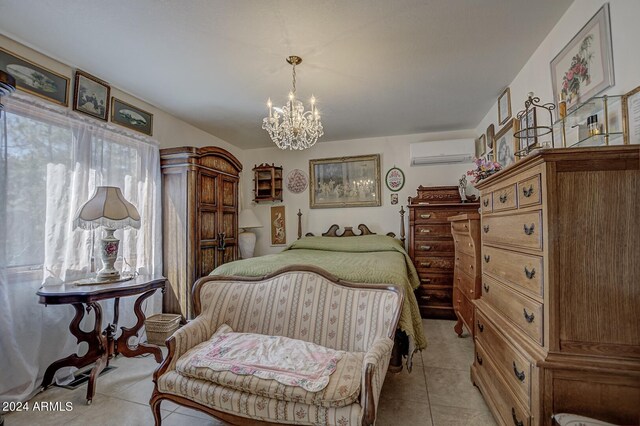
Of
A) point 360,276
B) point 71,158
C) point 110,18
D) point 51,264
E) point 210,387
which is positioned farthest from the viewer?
point 71,158

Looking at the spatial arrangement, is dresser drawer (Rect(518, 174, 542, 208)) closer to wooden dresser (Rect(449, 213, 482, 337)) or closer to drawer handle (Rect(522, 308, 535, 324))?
drawer handle (Rect(522, 308, 535, 324))

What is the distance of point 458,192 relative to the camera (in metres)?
3.74

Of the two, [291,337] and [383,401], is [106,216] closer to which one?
[291,337]

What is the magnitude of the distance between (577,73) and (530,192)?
110 centimetres

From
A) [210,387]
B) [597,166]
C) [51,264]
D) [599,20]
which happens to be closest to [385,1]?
[599,20]

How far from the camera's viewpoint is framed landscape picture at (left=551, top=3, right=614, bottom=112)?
4.68ft

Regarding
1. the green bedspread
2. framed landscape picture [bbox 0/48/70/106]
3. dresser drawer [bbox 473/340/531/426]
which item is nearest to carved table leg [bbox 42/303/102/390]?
the green bedspread

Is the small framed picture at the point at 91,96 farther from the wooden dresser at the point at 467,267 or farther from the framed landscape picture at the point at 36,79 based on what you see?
the wooden dresser at the point at 467,267

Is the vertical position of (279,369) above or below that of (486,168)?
below

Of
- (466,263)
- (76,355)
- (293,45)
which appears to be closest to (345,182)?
(466,263)

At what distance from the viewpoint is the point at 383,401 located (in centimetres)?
184

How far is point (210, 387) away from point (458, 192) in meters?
3.62

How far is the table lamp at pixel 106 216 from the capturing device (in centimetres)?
212

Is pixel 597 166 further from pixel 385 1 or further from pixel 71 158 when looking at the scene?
pixel 71 158
